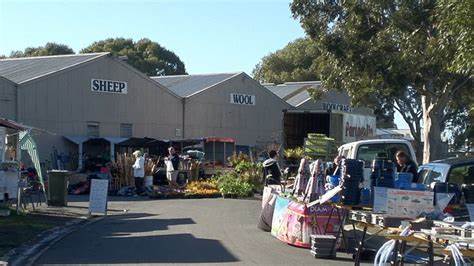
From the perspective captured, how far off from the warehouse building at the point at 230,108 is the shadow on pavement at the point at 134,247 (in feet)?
90.9

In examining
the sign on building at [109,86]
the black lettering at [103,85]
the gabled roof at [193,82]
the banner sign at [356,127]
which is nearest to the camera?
the banner sign at [356,127]

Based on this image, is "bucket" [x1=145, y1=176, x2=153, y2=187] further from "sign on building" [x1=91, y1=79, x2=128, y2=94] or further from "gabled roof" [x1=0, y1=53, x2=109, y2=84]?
"sign on building" [x1=91, y1=79, x2=128, y2=94]

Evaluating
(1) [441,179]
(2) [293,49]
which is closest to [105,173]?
(1) [441,179]

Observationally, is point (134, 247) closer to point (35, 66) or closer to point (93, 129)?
point (93, 129)

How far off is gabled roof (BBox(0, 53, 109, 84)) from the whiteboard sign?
18011 millimetres

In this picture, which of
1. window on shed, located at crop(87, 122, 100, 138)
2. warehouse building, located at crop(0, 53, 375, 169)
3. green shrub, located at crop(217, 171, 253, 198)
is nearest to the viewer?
green shrub, located at crop(217, 171, 253, 198)

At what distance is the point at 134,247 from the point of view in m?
14.2

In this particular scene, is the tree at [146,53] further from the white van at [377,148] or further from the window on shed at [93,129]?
the white van at [377,148]

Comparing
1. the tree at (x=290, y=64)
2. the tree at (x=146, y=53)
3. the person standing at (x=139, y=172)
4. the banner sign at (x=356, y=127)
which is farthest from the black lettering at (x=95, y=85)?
the tree at (x=146, y=53)

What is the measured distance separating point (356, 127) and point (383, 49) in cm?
788

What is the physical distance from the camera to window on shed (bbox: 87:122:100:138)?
40.1m

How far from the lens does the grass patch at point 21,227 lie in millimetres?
14438

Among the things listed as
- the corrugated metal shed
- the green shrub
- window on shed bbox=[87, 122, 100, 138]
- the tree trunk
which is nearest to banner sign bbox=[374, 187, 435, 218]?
the green shrub

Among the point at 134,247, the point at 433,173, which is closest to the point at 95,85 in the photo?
the point at 134,247
